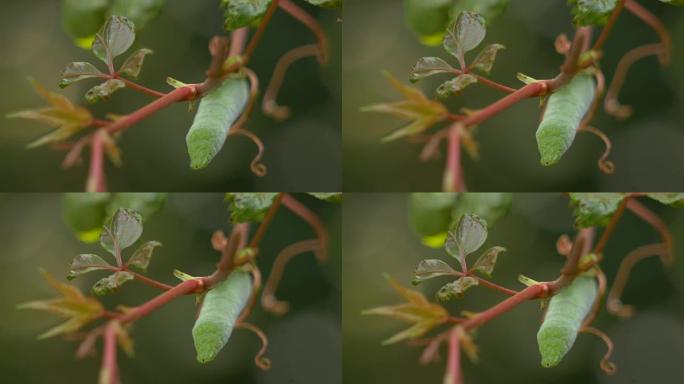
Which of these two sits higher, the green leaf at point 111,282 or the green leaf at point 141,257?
the green leaf at point 141,257

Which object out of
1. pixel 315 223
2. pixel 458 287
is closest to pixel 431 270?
pixel 458 287

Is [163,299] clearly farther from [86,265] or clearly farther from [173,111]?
[173,111]

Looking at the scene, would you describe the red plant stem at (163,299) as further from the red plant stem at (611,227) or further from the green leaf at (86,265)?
the red plant stem at (611,227)

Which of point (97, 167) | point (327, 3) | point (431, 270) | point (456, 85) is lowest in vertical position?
point (431, 270)

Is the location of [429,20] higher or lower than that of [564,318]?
higher

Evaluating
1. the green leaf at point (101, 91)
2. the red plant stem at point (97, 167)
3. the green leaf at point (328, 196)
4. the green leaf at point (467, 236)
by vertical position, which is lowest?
the green leaf at point (467, 236)

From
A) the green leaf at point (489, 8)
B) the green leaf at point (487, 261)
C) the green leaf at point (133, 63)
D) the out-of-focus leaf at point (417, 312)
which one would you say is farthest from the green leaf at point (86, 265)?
the green leaf at point (489, 8)
